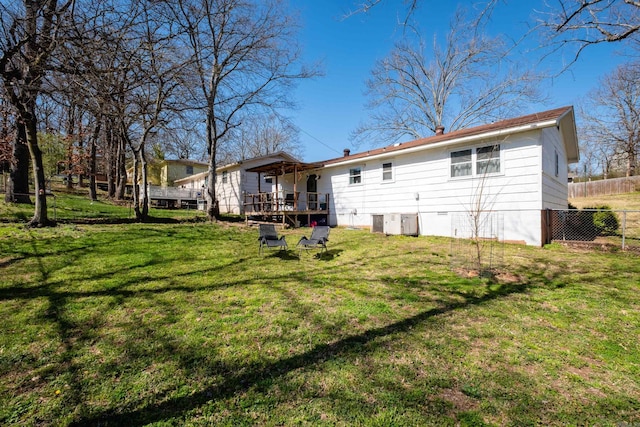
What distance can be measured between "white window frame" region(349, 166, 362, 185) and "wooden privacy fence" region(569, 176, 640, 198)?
77.2ft

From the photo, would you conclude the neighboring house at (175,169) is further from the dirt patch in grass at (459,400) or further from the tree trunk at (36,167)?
the dirt patch in grass at (459,400)

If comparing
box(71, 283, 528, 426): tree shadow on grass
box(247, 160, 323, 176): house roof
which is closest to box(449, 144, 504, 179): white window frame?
box(247, 160, 323, 176): house roof

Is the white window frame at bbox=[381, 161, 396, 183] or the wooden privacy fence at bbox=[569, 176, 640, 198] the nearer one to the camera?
the white window frame at bbox=[381, 161, 396, 183]

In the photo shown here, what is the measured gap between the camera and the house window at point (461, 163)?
10005 millimetres

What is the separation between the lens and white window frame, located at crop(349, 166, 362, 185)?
13.7 meters

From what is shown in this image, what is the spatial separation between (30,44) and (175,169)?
89.3 feet

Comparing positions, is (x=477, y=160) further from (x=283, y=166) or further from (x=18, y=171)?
(x=18, y=171)

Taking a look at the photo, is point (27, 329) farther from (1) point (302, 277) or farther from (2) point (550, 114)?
(2) point (550, 114)

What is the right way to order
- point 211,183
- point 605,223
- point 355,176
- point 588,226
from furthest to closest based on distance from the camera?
point 211,183 < point 355,176 < point 605,223 < point 588,226

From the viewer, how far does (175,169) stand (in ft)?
99.1

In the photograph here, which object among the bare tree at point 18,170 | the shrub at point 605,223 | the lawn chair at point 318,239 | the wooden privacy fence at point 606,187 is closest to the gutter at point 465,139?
the shrub at point 605,223

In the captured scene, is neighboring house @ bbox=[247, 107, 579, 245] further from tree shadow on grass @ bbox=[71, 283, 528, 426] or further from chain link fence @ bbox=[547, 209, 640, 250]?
tree shadow on grass @ bbox=[71, 283, 528, 426]

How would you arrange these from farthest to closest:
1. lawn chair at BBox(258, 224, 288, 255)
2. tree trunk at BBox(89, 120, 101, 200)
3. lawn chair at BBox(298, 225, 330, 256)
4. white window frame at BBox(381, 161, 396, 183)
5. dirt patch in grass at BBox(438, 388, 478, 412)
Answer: tree trunk at BBox(89, 120, 101, 200) → white window frame at BBox(381, 161, 396, 183) → lawn chair at BBox(298, 225, 330, 256) → lawn chair at BBox(258, 224, 288, 255) → dirt patch in grass at BBox(438, 388, 478, 412)

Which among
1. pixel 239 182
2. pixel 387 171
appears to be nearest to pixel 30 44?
pixel 387 171
